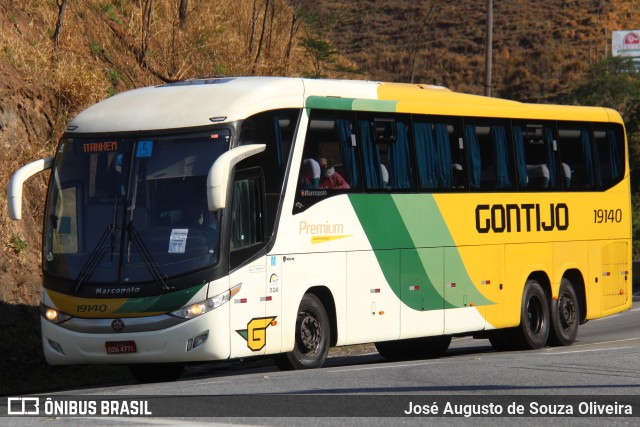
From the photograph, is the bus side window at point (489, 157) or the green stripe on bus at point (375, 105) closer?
the green stripe on bus at point (375, 105)

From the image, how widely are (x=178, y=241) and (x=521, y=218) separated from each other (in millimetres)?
7296

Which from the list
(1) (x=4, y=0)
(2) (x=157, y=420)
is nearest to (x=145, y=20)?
(1) (x=4, y=0)

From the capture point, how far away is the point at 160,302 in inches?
588

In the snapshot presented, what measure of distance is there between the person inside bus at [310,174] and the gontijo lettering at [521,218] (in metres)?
3.90

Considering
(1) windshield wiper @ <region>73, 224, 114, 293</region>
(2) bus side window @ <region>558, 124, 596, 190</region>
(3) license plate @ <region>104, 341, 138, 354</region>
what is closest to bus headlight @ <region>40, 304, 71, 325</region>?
(1) windshield wiper @ <region>73, 224, 114, 293</region>

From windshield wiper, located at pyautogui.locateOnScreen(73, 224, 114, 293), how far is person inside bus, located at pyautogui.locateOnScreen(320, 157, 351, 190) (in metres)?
2.96

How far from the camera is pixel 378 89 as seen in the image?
60.2 feet

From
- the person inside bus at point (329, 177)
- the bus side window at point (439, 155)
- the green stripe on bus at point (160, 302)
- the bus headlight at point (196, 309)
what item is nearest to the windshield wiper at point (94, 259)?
the green stripe on bus at point (160, 302)

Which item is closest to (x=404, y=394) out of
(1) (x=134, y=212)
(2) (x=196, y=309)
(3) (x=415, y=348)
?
(2) (x=196, y=309)

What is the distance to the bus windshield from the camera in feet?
49.4

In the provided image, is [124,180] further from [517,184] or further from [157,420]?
[517,184]

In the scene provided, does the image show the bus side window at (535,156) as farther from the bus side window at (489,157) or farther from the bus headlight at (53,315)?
the bus headlight at (53,315)

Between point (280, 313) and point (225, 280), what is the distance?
116 centimetres

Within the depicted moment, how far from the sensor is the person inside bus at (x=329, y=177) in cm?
1680
